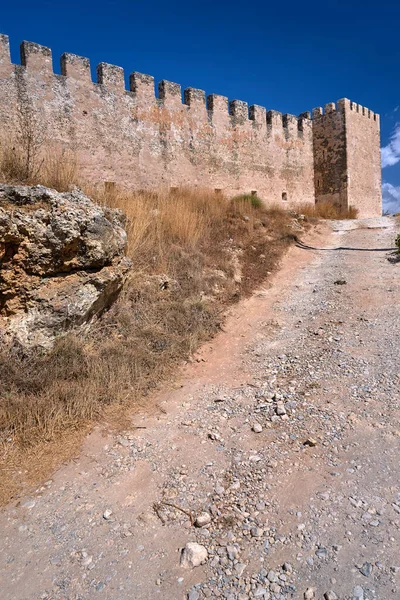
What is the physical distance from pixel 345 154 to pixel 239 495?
52.8 ft

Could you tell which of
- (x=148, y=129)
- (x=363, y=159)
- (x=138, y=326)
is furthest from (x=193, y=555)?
(x=363, y=159)

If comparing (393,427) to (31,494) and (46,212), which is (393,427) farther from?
(46,212)

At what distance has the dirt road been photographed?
2021 mm

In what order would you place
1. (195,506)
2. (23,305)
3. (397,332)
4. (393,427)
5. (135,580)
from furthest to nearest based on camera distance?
(397,332), (23,305), (393,427), (195,506), (135,580)

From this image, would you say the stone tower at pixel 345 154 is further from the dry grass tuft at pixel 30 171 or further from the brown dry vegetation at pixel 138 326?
the dry grass tuft at pixel 30 171

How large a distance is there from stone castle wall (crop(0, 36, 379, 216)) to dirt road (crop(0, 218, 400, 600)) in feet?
24.3

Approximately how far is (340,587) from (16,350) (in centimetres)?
325

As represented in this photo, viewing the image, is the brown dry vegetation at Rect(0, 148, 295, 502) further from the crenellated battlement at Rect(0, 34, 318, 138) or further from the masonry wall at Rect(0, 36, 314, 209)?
the crenellated battlement at Rect(0, 34, 318, 138)

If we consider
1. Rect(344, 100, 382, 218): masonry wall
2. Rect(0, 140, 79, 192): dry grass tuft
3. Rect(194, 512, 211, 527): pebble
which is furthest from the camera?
Rect(344, 100, 382, 218): masonry wall

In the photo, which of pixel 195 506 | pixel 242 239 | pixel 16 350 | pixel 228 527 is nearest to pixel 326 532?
pixel 228 527

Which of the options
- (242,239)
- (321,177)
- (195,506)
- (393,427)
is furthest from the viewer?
(321,177)

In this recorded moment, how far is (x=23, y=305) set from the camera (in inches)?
160

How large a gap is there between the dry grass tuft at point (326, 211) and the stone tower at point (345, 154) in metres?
0.47


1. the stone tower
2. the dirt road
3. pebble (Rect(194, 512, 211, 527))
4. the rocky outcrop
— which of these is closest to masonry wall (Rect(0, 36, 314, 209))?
the stone tower
